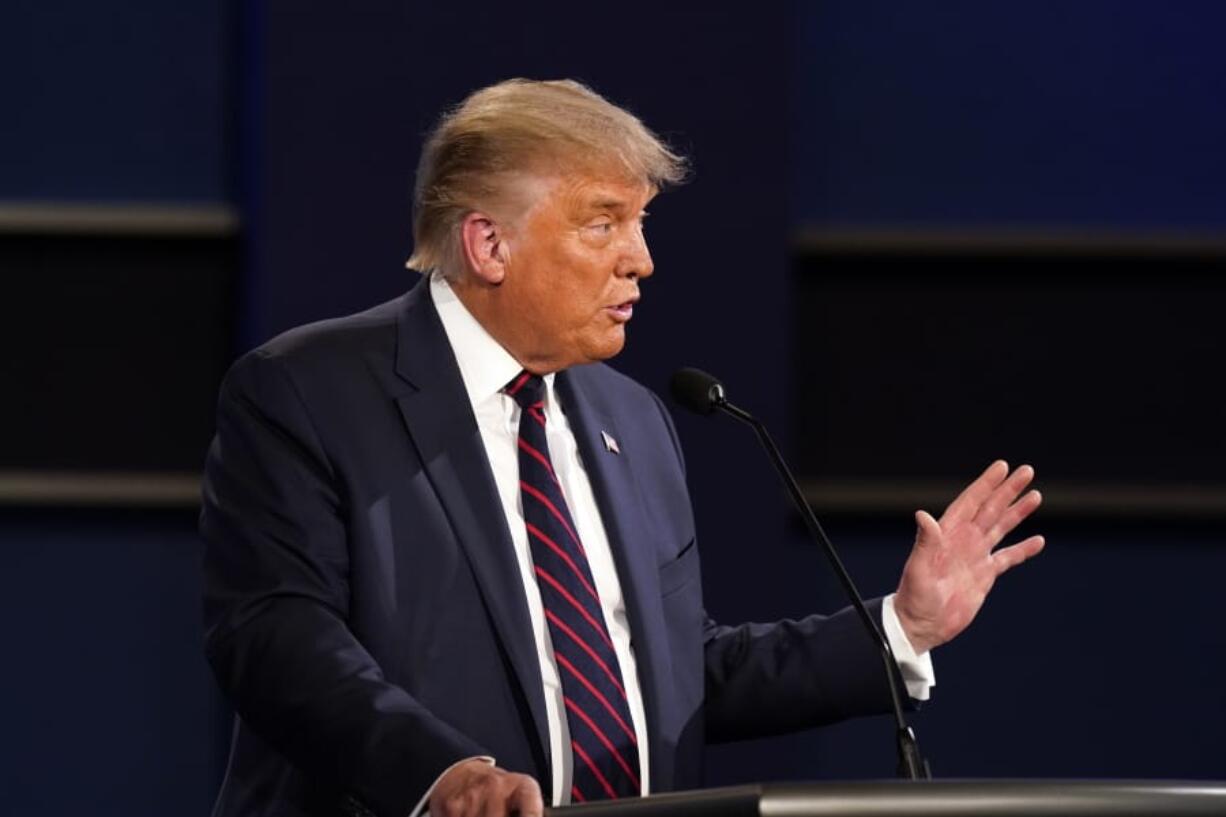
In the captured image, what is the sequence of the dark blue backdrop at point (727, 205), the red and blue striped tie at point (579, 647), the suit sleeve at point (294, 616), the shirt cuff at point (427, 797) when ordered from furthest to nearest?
the dark blue backdrop at point (727, 205) < the red and blue striped tie at point (579, 647) < the suit sleeve at point (294, 616) < the shirt cuff at point (427, 797)

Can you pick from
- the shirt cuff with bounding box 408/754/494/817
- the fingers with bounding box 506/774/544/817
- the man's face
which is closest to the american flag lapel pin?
the man's face

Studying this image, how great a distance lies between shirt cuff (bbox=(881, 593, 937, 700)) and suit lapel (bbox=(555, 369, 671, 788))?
0.78ft

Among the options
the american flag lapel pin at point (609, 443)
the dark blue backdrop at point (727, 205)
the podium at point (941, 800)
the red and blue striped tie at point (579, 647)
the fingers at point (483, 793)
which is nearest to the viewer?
the podium at point (941, 800)

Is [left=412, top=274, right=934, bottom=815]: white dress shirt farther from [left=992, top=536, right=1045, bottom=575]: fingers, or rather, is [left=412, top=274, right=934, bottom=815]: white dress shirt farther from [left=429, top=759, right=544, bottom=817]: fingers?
[left=429, top=759, right=544, bottom=817]: fingers

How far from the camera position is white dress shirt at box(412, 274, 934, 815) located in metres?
2.18

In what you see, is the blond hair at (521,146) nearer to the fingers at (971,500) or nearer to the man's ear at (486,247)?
the man's ear at (486,247)

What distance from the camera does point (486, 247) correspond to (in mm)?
2322

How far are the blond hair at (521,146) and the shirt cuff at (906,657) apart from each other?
1.74ft

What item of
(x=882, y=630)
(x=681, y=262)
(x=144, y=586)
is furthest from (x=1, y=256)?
(x=882, y=630)

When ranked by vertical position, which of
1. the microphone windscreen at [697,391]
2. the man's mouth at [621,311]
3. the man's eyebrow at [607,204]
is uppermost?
the man's eyebrow at [607,204]

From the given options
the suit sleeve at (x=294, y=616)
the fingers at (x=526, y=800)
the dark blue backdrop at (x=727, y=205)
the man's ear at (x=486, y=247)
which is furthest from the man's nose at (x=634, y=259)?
the dark blue backdrop at (x=727, y=205)

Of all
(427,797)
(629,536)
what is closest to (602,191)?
(629,536)

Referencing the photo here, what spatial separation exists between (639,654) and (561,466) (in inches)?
8.9

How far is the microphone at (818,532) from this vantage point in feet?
6.15
